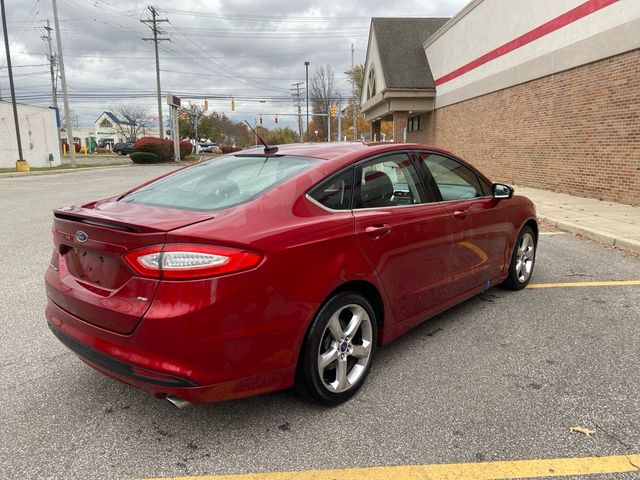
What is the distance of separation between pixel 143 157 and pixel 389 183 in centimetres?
3862

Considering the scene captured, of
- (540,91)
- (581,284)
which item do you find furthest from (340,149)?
(540,91)

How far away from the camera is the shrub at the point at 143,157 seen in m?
38.2

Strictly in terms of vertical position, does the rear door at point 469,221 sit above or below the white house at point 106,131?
below

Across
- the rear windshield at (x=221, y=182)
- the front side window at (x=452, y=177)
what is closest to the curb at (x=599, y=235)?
the front side window at (x=452, y=177)

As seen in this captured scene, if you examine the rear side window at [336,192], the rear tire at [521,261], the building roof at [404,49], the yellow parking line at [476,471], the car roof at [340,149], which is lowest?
the yellow parking line at [476,471]

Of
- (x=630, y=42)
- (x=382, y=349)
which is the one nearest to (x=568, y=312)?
(x=382, y=349)

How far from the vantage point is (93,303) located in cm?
244

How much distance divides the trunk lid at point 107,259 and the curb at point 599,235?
6696 mm

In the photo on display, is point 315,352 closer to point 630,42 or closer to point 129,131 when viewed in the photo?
point 630,42

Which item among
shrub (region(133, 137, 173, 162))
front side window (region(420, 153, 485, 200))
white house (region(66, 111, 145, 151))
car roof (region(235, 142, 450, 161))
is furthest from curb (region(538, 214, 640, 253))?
white house (region(66, 111, 145, 151))

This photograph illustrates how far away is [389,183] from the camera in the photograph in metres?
3.35

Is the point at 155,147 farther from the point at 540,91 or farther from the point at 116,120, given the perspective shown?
the point at 116,120

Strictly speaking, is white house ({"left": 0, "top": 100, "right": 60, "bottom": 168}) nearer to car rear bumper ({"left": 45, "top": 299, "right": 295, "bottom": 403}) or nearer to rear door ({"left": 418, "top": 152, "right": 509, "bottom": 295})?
rear door ({"left": 418, "top": 152, "right": 509, "bottom": 295})

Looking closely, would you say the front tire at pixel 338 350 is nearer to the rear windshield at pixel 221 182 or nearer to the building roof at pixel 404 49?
the rear windshield at pixel 221 182
